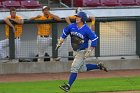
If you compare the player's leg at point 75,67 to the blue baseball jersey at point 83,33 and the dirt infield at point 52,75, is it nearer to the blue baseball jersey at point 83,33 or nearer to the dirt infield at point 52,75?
the blue baseball jersey at point 83,33

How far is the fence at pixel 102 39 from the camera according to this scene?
45.2 feet

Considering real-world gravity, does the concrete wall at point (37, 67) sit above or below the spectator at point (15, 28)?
below

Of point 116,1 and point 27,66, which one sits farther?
point 116,1

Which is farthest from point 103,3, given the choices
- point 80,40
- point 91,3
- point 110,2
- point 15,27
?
point 80,40

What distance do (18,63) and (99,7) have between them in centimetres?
586

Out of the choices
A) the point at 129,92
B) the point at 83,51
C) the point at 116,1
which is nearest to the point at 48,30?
the point at 83,51

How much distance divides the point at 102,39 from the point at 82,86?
3591 mm

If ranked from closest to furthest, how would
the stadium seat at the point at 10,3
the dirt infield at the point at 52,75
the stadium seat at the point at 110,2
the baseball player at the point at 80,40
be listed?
the baseball player at the point at 80,40
the dirt infield at the point at 52,75
the stadium seat at the point at 10,3
the stadium seat at the point at 110,2

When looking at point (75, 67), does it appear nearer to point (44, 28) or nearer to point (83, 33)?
point (83, 33)

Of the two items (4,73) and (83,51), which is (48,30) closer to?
(4,73)

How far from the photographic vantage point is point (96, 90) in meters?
10.3

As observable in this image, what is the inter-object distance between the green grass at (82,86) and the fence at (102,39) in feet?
7.31

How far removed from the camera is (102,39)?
14.2 meters

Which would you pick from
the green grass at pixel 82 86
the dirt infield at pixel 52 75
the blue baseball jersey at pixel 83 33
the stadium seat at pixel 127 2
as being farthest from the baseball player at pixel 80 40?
the stadium seat at pixel 127 2
